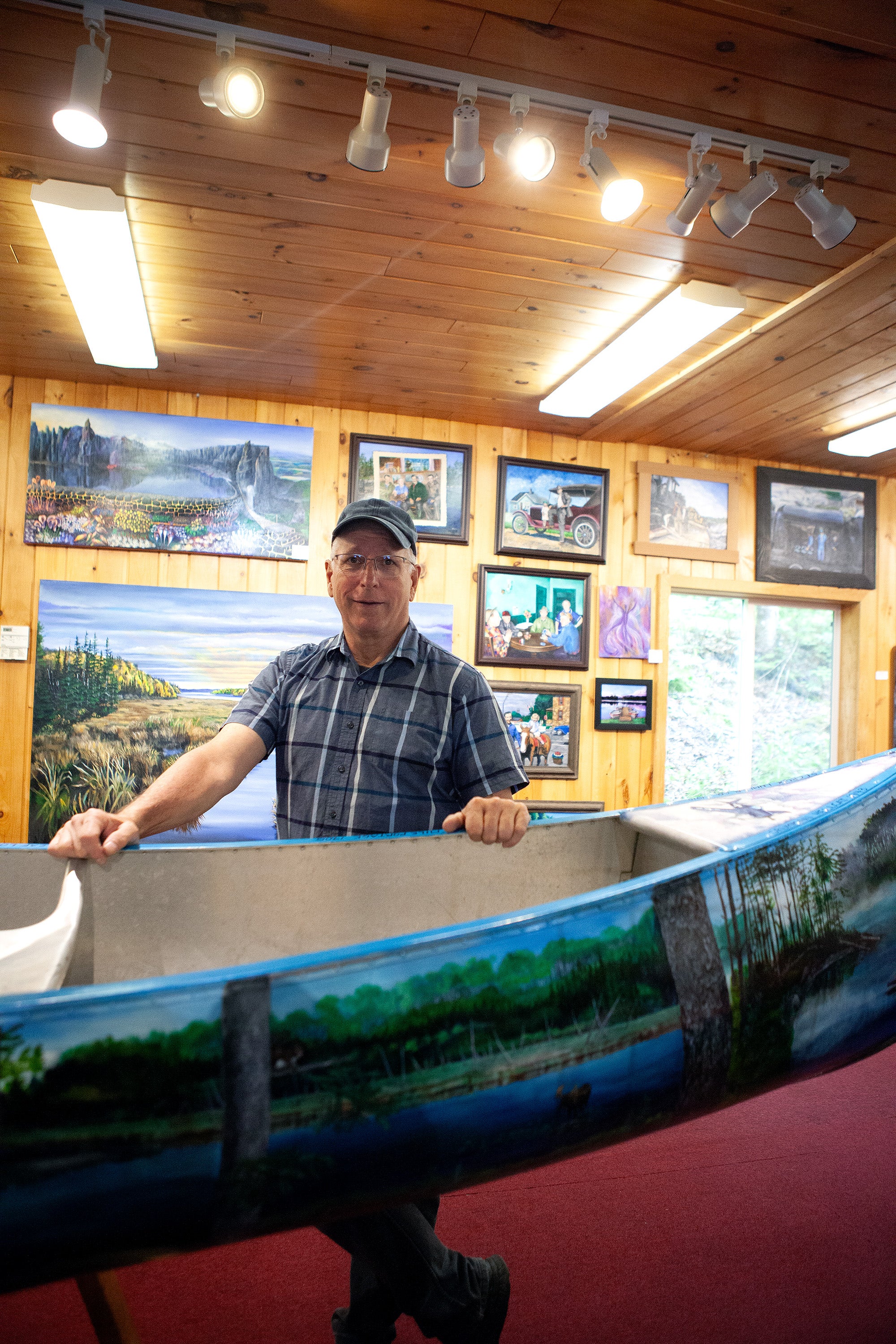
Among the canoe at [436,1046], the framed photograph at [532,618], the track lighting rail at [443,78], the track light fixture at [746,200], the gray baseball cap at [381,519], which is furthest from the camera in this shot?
the framed photograph at [532,618]

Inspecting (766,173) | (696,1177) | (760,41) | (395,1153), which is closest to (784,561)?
(766,173)

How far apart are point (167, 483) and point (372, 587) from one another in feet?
7.15

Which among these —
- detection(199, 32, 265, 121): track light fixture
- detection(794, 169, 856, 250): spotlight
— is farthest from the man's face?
detection(794, 169, 856, 250): spotlight

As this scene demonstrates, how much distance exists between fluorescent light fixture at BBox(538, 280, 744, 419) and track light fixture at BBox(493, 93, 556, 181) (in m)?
0.86

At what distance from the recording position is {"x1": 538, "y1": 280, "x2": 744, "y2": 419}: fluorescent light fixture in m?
2.43

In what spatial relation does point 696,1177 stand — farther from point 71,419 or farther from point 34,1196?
point 71,419

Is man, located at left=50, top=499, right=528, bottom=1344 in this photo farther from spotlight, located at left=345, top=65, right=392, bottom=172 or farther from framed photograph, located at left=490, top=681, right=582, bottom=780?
framed photograph, located at left=490, top=681, right=582, bottom=780

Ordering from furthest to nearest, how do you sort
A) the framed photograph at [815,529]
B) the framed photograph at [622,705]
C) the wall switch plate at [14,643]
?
the framed photograph at [815,529]
the framed photograph at [622,705]
the wall switch plate at [14,643]

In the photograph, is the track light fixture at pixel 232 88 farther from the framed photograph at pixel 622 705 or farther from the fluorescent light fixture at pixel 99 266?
the framed photograph at pixel 622 705

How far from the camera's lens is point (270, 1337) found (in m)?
1.33

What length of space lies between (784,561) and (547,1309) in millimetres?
3646

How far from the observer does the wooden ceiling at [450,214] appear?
1.54 m

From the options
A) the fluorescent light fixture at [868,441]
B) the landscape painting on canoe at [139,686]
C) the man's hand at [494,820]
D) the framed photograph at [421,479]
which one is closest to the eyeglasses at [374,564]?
the man's hand at [494,820]

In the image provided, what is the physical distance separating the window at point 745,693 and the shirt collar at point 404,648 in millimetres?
2669
